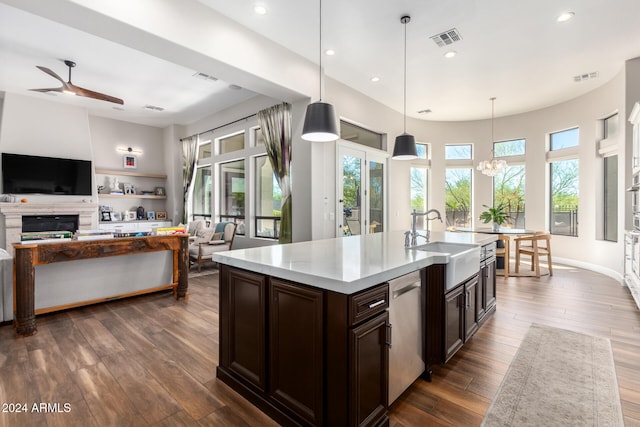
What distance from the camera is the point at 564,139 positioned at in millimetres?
6812

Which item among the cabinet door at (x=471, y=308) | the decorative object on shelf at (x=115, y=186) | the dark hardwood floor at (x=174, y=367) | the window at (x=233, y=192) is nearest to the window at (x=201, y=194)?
the window at (x=233, y=192)

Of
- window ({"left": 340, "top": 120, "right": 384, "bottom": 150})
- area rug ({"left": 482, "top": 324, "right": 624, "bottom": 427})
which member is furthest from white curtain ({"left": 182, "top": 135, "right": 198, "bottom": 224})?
area rug ({"left": 482, "top": 324, "right": 624, "bottom": 427})

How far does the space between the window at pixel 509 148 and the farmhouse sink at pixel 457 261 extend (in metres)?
6.02

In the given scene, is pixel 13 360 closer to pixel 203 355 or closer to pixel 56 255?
pixel 56 255

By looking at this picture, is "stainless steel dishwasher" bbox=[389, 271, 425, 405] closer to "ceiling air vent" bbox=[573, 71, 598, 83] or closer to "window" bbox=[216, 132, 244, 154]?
"window" bbox=[216, 132, 244, 154]

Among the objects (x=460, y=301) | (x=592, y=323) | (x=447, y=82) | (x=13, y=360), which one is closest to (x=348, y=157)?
(x=447, y=82)

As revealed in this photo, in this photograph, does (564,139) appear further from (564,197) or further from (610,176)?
(610,176)

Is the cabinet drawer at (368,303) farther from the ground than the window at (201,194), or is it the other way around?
the window at (201,194)

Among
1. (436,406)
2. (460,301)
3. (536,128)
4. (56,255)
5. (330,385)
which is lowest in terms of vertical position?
(436,406)

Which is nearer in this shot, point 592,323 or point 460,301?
point 460,301

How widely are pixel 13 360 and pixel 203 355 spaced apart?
1.51 m

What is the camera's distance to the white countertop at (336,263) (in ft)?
5.01

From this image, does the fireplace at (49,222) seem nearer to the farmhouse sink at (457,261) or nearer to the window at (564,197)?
the farmhouse sink at (457,261)

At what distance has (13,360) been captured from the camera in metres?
2.51
